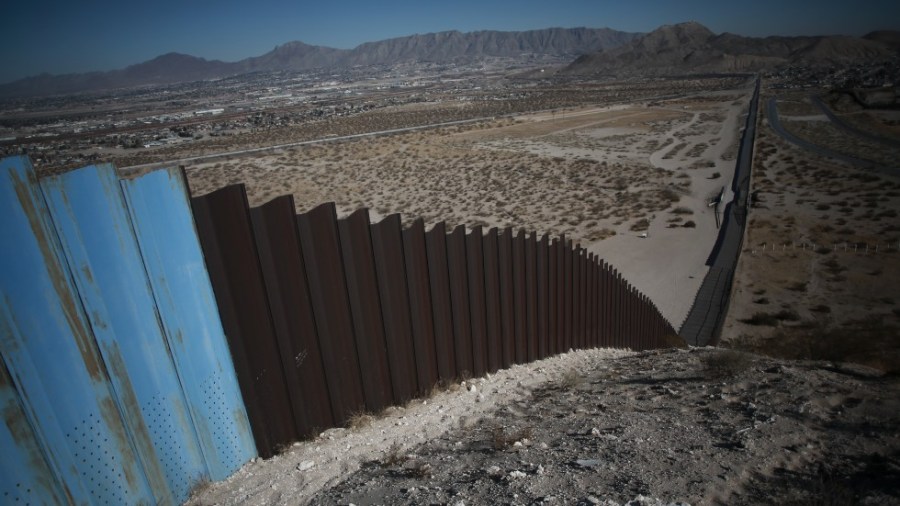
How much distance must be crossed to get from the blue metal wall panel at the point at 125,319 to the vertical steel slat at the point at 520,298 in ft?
12.5

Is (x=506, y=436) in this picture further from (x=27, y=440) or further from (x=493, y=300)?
(x=27, y=440)

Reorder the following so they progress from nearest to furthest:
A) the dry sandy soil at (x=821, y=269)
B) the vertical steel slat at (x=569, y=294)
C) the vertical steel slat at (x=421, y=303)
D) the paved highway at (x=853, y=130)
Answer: the vertical steel slat at (x=421, y=303) → the vertical steel slat at (x=569, y=294) → the dry sandy soil at (x=821, y=269) → the paved highway at (x=853, y=130)

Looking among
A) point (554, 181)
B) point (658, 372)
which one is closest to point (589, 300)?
point (658, 372)

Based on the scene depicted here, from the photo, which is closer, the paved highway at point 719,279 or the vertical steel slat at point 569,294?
the vertical steel slat at point 569,294

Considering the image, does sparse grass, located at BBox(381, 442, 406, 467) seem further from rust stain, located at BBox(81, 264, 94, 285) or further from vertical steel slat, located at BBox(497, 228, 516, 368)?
vertical steel slat, located at BBox(497, 228, 516, 368)

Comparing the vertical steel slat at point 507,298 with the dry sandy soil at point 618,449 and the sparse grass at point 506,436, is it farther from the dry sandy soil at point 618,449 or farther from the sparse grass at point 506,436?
the sparse grass at point 506,436

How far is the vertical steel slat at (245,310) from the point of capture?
2832 millimetres

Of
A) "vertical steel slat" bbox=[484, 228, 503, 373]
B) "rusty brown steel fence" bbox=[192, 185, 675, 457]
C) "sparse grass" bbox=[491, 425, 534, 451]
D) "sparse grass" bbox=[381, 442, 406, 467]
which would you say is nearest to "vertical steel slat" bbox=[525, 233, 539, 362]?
"rusty brown steel fence" bbox=[192, 185, 675, 457]

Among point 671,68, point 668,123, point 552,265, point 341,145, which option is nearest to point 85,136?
point 341,145

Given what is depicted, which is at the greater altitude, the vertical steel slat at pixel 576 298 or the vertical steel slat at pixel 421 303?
the vertical steel slat at pixel 421 303

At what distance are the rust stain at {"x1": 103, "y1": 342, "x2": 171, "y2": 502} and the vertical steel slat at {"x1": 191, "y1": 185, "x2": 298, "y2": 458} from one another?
0.62 meters

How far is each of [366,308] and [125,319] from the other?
1.70m

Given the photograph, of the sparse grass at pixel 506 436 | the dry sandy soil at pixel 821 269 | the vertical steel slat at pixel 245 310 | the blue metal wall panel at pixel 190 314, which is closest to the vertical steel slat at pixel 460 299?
the sparse grass at pixel 506 436

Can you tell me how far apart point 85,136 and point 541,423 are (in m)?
102
